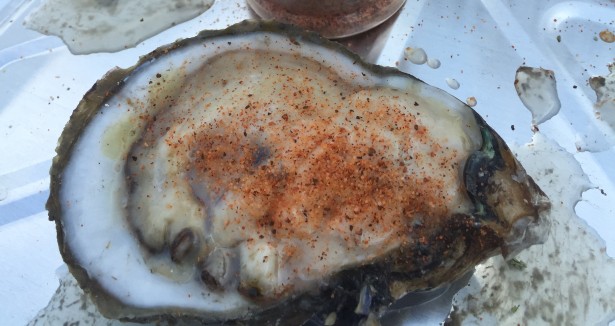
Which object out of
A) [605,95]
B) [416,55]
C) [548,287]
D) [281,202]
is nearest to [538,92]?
[605,95]

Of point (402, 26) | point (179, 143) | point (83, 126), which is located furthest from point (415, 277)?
point (402, 26)

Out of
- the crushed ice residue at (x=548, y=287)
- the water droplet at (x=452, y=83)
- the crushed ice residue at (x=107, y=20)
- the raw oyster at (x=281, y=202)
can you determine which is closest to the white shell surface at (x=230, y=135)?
the raw oyster at (x=281, y=202)

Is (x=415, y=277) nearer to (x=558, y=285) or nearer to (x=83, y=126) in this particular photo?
(x=558, y=285)

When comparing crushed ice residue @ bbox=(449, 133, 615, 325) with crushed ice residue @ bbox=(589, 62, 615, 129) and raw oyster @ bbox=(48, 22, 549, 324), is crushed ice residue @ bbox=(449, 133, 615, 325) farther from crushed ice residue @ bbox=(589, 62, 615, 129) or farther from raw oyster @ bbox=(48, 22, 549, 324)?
crushed ice residue @ bbox=(589, 62, 615, 129)

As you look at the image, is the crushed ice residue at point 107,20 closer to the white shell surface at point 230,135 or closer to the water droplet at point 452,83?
the white shell surface at point 230,135

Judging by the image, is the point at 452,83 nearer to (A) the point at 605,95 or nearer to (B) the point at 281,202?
(A) the point at 605,95

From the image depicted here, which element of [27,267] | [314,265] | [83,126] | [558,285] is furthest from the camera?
[27,267]

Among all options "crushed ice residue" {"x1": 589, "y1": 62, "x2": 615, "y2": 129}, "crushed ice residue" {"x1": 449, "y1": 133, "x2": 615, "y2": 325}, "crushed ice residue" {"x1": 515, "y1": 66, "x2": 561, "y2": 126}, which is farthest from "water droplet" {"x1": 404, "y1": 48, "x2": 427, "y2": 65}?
"crushed ice residue" {"x1": 449, "y1": 133, "x2": 615, "y2": 325}
